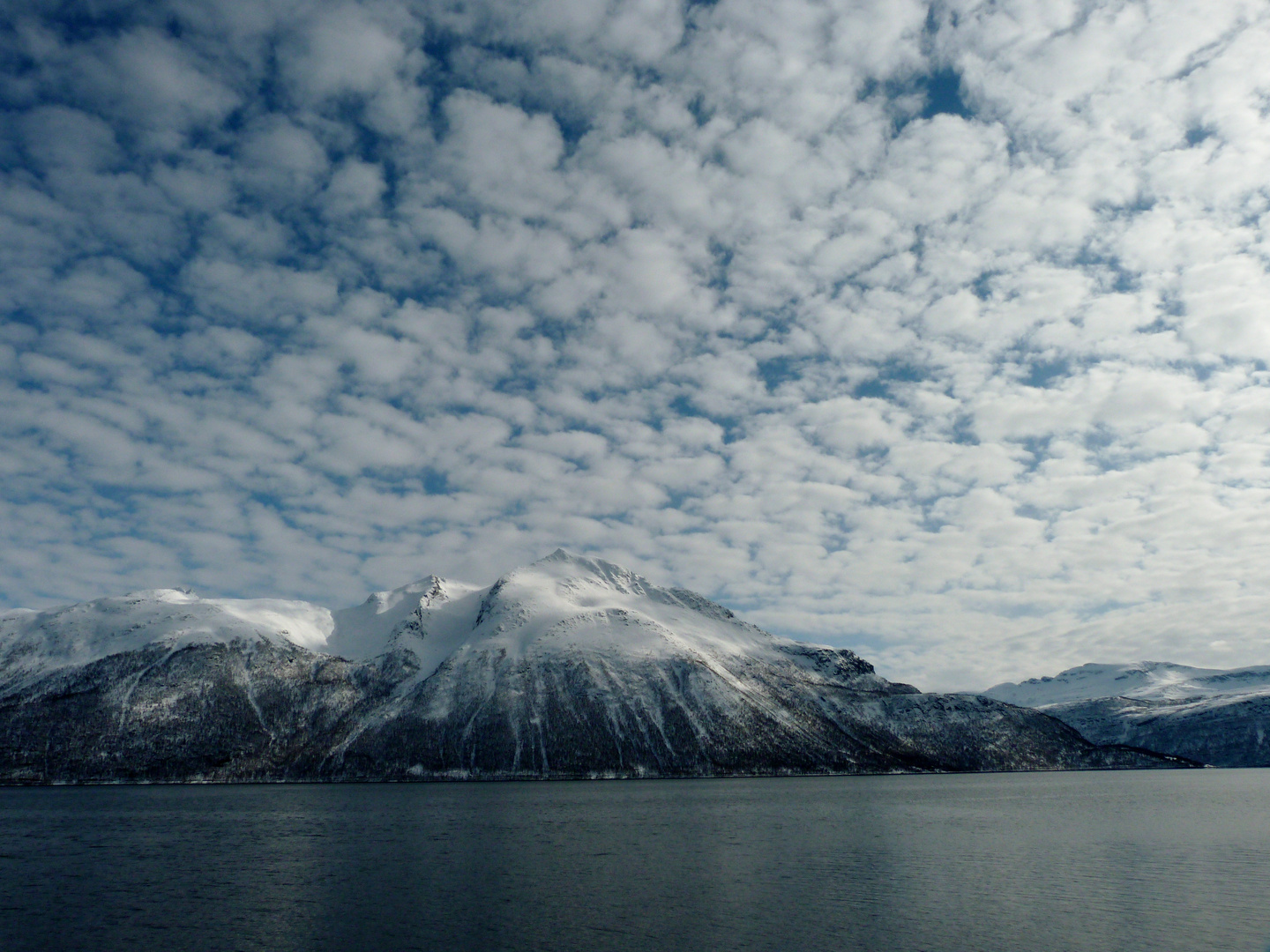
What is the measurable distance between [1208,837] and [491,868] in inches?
3586

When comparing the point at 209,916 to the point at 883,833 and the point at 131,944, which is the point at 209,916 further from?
the point at 883,833

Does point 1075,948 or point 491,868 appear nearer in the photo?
point 1075,948

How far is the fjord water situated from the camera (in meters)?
50.8

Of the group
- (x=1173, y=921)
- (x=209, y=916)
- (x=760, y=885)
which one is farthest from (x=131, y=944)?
(x=1173, y=921)

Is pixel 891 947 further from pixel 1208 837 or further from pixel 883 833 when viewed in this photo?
pixel 1208 837

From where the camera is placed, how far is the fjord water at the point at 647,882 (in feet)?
167

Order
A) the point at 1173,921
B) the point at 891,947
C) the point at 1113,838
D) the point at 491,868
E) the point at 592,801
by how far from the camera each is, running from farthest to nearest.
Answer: the point at 592,801 → the point at 1113,838 → the point at 491,868 → the point at 1173,921 → the point at 891,947

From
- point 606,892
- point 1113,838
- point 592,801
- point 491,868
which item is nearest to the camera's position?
point 606,892

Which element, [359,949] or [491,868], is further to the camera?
[491,868]

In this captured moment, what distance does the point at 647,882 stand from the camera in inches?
2697

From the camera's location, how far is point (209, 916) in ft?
184

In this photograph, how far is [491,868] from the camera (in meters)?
77.2

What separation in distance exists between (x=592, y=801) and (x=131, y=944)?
445 feet

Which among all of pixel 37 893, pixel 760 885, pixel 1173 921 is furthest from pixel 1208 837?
pixel 37 893
